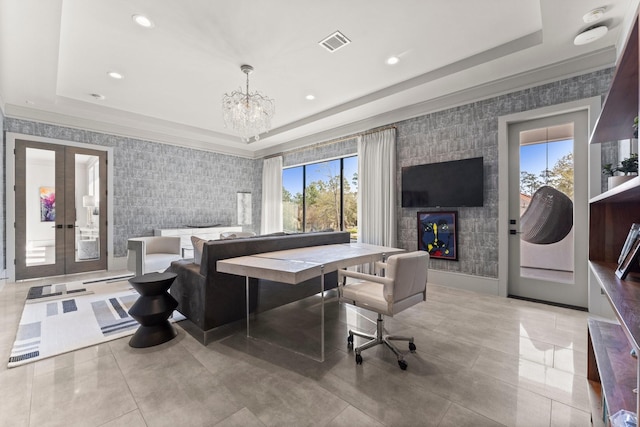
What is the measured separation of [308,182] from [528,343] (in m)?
5.08

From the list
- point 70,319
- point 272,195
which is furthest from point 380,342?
point 272,195

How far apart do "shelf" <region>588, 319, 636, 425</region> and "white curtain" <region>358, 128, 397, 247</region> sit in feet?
10.7

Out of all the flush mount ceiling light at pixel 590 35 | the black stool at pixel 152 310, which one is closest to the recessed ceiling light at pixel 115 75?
the black stool at pixel 152 310

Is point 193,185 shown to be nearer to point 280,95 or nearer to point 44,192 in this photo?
point 44,192

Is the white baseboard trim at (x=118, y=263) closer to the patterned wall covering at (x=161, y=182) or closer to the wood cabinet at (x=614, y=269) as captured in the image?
the patterned wall covering at (x=161, y=182)

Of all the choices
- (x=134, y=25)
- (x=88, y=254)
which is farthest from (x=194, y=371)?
(x=88, y=254)

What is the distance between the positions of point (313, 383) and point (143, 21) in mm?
3577

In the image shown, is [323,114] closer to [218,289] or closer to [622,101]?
[218,289]

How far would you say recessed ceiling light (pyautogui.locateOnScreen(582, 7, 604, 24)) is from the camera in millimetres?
2375

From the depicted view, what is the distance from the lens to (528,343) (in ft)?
8.01

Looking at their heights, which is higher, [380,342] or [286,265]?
[286,265]

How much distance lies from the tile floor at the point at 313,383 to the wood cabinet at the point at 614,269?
557mm

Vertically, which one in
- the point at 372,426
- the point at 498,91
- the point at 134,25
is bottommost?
the point at 372,426

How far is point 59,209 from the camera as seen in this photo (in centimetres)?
486
